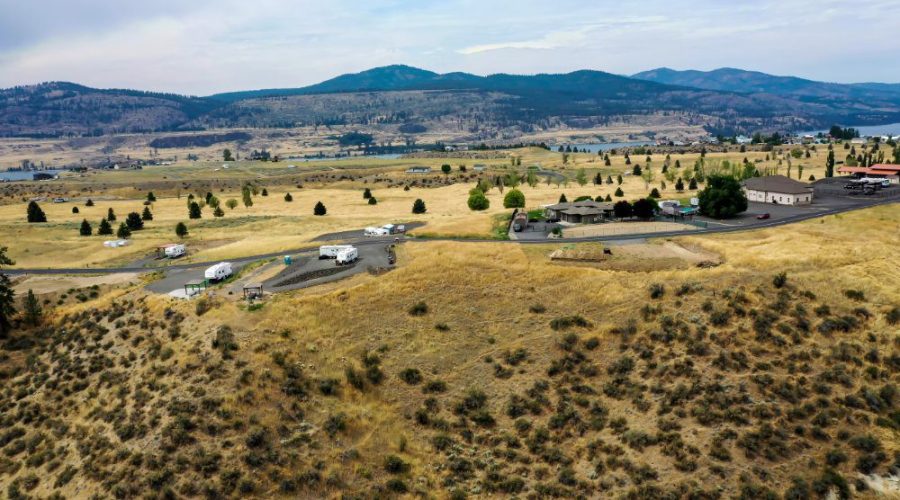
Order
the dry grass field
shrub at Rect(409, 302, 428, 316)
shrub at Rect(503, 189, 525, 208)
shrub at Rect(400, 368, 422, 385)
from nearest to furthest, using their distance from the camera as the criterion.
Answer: the dry grass field, shrub at Rect(400, 368, 422, 385), shrub at Rect(409, 302, 428, 316), shrub at Rect(503, 189, 525, 208)

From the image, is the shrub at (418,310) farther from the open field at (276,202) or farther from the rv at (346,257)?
the open field at (276,202)

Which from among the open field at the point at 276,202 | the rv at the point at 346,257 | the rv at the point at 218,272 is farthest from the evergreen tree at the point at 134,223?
the rv at the point at 346,257

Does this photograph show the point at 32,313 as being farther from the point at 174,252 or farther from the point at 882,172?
the point at 882,172

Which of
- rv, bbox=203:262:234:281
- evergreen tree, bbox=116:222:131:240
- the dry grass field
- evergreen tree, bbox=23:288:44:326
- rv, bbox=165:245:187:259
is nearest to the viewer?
the dry grass field

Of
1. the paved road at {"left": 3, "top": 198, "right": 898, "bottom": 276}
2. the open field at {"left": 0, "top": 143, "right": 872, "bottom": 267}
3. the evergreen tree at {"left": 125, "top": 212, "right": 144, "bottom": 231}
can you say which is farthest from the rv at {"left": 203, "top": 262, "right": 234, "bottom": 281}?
the evergreen tree at {"left": 125, "top": 212, "right": 144, "bottom": 231}

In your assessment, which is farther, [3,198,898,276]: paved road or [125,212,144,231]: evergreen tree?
[125,212,144,231]: evergreen tree

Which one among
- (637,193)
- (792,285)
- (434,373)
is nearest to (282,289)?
(434,373)

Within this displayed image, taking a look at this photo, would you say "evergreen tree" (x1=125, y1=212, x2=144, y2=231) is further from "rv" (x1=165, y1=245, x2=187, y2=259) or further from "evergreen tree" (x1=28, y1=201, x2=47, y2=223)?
"rv" (x1=165, y1=245, x2=187, y2=259)
